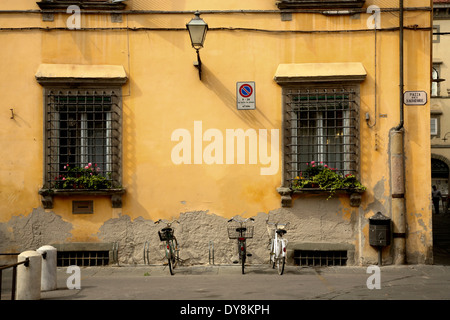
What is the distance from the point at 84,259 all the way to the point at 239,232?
3139 mm

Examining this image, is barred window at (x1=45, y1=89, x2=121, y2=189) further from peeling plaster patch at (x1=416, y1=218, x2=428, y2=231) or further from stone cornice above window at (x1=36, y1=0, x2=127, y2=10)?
peeling plaster patch at (x1=416, y1=218, x2=428, y2=231)

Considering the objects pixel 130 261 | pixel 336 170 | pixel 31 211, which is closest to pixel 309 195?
pixel 336 170

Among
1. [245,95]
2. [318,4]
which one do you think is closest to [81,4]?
[245,95]

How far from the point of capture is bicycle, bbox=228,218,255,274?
9617 mm

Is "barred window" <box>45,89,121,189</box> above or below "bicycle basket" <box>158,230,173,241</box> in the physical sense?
above

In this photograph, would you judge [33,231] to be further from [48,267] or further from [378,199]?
[378,199]

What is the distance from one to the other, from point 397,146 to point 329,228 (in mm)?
2038

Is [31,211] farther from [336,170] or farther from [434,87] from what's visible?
[434,87]

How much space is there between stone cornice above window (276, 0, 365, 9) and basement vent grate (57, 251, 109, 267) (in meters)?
5.99

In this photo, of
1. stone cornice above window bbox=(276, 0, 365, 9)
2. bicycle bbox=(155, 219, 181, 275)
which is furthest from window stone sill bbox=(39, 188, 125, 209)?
stone cornice above window bbox=(276, 0, 365, 9)

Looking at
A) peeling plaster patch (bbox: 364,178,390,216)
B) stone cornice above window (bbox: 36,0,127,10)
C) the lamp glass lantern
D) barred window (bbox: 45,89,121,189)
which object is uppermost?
stone cornice above window (bbox: 36,0,127,10)

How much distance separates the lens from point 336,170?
10.4 m

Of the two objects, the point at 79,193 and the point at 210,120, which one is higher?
the point at 210,120

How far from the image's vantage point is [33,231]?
34.4ft
